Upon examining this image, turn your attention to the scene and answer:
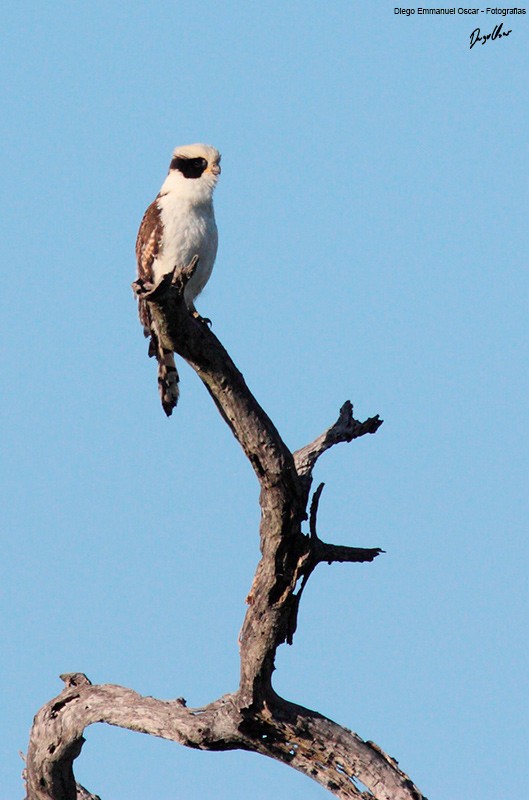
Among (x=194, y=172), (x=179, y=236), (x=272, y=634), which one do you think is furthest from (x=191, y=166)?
(x=272, y=634)

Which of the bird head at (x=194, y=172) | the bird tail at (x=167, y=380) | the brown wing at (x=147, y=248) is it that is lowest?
the bird tail at (x=167, y=380)

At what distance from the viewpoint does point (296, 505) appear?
6.96 m

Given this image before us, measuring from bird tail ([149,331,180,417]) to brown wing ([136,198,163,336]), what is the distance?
0.30m

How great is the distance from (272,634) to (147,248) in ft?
11.9

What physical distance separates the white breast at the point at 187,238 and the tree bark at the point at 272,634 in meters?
2.17

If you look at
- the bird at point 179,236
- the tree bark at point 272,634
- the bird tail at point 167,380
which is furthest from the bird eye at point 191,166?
the tree bark at point 272,634

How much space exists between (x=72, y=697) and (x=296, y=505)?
2.22 meters

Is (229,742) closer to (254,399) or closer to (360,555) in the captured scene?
(360,555)

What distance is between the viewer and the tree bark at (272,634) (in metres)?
6.88

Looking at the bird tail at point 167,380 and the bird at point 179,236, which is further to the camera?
the bird at point 179,236

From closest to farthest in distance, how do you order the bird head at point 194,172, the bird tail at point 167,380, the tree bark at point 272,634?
the tree bark at point 272,634
the bird tail at point 167,380
the bird head at point 194,172

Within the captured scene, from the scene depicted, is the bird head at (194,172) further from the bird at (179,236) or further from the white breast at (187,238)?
the white breast at (187,238)

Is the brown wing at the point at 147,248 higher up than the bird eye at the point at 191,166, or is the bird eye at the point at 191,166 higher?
the bird eye at the point at 191,166

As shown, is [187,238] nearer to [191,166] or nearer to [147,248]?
[147,248]
